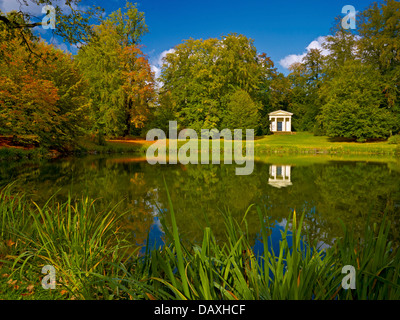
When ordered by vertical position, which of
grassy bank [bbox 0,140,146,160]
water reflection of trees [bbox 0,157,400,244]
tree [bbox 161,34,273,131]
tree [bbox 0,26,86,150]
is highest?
tree [bbox 161,34,273,131]

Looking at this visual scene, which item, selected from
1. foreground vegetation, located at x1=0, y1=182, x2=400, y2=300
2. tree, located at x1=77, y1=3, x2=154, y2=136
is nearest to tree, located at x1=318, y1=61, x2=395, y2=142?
tree, located at x1=77, y1=3, x2=154, y2=136

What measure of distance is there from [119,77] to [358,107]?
91.2 ft

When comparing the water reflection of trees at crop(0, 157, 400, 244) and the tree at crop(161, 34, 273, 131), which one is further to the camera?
the tree at crop(161, 34, 273, 131)

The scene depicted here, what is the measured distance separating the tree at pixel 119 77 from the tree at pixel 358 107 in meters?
22.9

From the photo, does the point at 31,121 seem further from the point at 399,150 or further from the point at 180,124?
A: the point at 399,150

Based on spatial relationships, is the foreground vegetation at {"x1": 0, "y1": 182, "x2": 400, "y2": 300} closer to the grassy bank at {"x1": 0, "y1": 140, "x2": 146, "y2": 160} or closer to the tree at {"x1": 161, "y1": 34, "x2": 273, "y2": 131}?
the grassy bank at {"x1": 0, "y1": 140, "x2": 146, "y2": 160}

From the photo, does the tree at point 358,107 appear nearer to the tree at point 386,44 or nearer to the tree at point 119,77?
the tree at point 386,44

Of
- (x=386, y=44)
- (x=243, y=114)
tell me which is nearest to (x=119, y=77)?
(x=243, y=114)

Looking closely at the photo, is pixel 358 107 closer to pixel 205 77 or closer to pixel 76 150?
pixel 205 77

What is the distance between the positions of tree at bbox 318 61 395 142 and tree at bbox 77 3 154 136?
75.0ft

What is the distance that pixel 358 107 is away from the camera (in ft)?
109

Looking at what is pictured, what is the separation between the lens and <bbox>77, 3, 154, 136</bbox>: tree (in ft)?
107

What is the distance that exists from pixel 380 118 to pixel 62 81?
32798 mm

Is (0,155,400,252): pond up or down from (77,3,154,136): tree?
down
